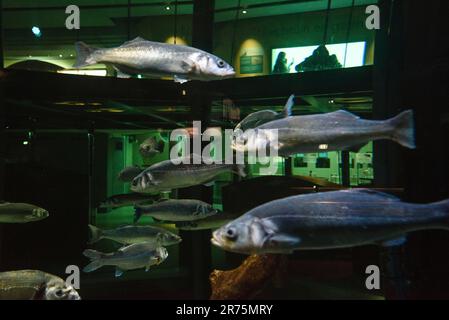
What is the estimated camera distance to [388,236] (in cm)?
200

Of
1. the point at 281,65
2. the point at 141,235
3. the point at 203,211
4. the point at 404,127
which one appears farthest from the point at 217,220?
the point at 281,65

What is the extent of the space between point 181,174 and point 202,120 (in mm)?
1912

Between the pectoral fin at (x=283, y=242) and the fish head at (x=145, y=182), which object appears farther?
the fish head at (x=145, y=182)

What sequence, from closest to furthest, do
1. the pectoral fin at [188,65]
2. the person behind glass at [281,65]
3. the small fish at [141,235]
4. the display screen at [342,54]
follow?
1. the pectoral fin at [188,65]
2. the small fish at [141,235]
3. the display screen at [342,54]
4. the person behind glass at [281,65]

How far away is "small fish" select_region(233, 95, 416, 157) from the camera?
A: 222cm

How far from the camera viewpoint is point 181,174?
3.11 meters

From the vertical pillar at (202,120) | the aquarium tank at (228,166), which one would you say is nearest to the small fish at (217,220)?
the aquarium tank at (228,166)

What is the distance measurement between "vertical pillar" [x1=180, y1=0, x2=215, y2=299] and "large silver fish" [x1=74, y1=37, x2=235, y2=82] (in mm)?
2190

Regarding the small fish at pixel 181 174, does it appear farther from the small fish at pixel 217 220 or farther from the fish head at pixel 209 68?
the small fish at pixel 217 220

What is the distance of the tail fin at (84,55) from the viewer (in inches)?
108

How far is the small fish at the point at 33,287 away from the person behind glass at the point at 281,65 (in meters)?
6.22

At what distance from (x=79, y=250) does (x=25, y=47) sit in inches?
244

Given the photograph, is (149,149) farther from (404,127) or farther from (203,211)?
(404,127)

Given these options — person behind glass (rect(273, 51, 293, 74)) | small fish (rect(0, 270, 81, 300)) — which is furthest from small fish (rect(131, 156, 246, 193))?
person behind glass (rect(273, 51, 293, 74))
